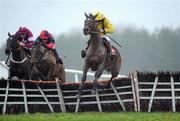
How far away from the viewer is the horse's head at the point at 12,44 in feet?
50.4

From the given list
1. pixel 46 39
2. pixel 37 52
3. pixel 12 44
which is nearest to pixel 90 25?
pixel 37 52

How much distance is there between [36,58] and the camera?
51.6 feet

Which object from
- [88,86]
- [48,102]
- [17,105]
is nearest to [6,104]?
[17,105]

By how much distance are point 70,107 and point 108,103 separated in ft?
3.49

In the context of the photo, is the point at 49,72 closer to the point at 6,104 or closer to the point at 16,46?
the point at 16,46

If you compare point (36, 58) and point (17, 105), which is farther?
point (36, 58)

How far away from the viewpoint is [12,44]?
1538 centimetres

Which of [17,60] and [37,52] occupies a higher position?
[37,52]

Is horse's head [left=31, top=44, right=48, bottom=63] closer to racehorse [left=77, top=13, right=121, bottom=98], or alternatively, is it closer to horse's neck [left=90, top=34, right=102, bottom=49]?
racehorse [left=77, top=13, right=121, bottom=98]

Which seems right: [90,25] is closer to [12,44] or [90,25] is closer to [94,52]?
[94,52]

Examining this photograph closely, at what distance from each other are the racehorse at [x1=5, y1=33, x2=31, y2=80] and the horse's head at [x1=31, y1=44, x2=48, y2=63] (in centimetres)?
35

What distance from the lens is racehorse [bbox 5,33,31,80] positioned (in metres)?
15.4

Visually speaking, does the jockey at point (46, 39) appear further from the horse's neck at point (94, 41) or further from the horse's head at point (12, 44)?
the horse's neck at point (94, 41)

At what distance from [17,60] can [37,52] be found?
66 cm
